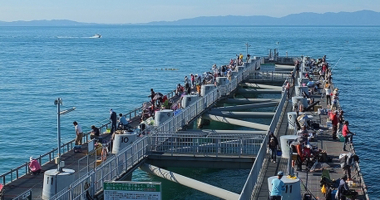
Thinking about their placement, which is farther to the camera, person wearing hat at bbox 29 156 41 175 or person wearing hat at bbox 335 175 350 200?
person wearing hat at bbox 29 156 41 175

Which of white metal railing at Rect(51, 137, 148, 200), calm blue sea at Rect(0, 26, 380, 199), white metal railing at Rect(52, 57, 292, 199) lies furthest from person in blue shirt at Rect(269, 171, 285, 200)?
calm blue sea at Rect(0, 26, 380, 199)

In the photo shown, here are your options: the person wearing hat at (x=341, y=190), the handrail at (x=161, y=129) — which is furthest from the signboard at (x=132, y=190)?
the person wearing hat at (x=341, y=190)

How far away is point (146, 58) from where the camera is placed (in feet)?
443

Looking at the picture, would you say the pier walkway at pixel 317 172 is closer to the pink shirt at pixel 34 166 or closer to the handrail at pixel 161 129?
the handrail at pixel 161 129

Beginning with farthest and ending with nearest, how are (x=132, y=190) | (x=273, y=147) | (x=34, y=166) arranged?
(x=34, y=166)
(x=273, y=147)
(x=132, y=190)

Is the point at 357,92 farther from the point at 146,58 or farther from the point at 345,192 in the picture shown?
the point at 146,58

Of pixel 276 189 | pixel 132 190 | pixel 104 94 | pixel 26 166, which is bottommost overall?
pixel 104 94

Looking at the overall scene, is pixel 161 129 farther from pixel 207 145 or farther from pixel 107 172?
pixel 107 172

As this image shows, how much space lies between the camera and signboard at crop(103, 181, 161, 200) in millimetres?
15102

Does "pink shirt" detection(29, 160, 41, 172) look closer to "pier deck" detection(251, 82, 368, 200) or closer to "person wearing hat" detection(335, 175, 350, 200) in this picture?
"pier deck" detection(251, 82, 368, 200)

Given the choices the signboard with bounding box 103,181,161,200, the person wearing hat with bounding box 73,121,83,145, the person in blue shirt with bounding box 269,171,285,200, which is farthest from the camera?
the person wearing hat with bounding box 73,121,83,145

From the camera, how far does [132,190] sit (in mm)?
15250

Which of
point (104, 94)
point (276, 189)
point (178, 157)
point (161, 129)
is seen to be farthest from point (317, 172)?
point (104, 94)

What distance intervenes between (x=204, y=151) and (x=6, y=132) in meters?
29.0
